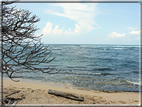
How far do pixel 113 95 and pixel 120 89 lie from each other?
149 cm

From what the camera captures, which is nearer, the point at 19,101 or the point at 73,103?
the point at 19,101

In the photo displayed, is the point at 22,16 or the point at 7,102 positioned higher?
the point at 22,16

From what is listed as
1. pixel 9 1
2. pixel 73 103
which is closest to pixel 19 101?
pixel 73 103

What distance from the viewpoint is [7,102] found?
199 inches

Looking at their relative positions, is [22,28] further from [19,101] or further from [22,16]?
[19,101]

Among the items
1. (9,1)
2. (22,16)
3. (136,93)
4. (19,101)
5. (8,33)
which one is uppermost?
(9,1)

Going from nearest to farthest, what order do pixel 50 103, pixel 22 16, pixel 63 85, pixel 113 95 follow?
1. pixel 22 16
2. pixel 50 103
3. pixel 113 95
4. pixel 63 85

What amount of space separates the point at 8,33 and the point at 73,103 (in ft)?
14.1

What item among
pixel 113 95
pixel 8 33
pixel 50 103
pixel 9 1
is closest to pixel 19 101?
pixel 50 103

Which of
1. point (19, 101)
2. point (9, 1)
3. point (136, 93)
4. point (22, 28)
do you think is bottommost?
point (136, 93)

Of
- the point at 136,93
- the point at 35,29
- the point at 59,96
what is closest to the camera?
the point at 35,29

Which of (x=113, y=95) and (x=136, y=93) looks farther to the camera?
(x=136, y=93)

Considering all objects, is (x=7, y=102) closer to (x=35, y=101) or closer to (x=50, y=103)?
(x=35, y=101)

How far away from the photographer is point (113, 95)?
25.1ft
